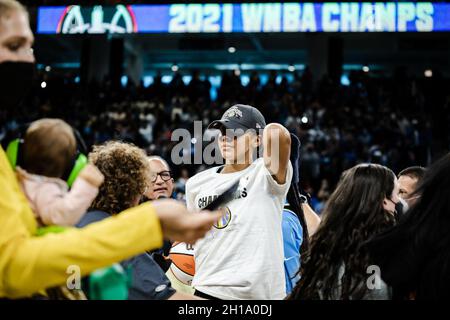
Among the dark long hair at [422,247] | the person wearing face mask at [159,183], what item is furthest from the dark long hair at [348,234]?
the person wearing face mask at [159,183]

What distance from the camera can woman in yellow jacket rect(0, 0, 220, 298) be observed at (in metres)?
1.18

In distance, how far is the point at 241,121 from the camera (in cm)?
273

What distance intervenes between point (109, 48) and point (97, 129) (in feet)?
21.8

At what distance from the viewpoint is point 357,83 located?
14289 mm

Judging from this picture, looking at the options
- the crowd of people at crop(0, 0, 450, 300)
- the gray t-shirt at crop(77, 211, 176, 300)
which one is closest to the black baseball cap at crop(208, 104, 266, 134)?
the crowd of people at crop(0, 0, 450, 300)

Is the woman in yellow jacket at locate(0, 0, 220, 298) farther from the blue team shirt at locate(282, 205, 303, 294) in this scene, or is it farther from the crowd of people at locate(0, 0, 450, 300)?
the blue team shirt at locate(282, 205, 303, 294)

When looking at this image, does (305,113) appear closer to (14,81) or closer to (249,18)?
(249,18)

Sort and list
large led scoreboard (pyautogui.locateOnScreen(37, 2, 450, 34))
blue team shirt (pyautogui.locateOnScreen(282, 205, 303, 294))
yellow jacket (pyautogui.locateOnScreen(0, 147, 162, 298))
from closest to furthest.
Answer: yellow jacket (pyautogui.locateOnScreen(0, 147, 162, 298)), blue team shirt (pyautogui.locateOnScreen(282, 205, 303, 294)), large led scoreboard (pyautogui.locateOnScreen(37, 2, 450, 34))

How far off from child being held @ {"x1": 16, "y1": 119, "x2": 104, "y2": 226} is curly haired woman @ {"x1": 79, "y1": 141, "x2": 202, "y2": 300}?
0.58 m

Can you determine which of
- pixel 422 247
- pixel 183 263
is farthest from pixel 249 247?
pixel 422 247

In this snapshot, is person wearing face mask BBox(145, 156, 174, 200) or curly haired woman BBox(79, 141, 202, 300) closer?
curly haired woman BBox(79, 141, 202, 300)

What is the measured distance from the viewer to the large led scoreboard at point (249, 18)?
1139cm

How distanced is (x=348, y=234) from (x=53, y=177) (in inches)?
43.5
